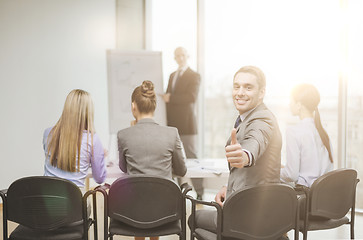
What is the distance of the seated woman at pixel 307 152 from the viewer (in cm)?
246

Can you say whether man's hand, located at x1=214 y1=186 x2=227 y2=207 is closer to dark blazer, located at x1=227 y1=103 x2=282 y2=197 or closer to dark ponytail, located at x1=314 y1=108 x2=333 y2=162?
dark blazer, located at x1=227 y1=103 x2=282 y2=197

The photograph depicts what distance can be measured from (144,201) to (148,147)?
1.48 feet

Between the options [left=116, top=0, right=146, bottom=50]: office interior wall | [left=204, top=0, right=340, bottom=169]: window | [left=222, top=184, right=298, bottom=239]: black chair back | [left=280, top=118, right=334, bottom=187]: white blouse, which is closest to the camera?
[left=222, top=184, right=298, bottom=239]: black chair back

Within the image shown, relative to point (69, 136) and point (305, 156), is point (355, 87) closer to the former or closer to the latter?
point (305, 156)

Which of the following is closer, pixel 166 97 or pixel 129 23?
pixel 166 97

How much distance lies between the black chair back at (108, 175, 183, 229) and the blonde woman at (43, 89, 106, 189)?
0.48 metres

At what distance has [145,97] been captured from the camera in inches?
97.8

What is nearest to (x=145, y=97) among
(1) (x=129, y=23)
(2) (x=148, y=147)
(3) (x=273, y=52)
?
(2) (x=148, y=147)

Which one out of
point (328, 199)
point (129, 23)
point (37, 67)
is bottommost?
point (328, 199)

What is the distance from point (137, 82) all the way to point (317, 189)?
118 inches

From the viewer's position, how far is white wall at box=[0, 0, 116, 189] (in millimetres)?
4242

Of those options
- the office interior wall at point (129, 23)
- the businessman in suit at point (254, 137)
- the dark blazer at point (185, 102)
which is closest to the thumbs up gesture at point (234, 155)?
the businessman in suit at point (254, 137)

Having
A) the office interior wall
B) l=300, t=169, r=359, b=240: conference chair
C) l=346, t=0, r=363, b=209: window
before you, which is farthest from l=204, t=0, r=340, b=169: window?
l=300, t=169, r=359, b=240: conference chair

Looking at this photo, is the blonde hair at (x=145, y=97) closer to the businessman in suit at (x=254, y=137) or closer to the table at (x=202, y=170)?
the table at (x=202, y=170)
